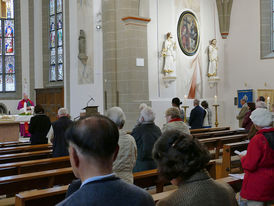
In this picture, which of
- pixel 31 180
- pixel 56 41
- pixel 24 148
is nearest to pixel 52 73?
pixel 56 41

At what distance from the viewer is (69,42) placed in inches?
582

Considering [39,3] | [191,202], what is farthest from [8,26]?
[191,202]

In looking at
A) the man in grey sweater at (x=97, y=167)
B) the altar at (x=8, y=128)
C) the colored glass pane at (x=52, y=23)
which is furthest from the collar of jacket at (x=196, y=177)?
the colored glass pane at (x=52, y=23)

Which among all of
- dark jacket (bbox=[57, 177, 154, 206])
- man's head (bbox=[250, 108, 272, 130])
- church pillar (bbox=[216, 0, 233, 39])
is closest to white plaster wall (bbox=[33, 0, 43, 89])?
church pillar (bbox=[216, 0, 233, 39])

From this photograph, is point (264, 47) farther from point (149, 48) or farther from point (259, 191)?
point (259, 191)

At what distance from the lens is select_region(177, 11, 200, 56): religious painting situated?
45.7 feet

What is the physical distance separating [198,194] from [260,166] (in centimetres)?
203

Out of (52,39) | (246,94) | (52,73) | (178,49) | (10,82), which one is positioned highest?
(52,39)

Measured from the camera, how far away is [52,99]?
1634 cm

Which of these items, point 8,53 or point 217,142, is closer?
point 217,142

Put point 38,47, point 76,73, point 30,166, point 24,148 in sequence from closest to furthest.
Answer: point 30,166
point 24,148
point 76,73
point 38,47

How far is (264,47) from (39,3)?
10511 mm

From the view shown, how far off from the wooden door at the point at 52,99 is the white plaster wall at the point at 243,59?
280 inches

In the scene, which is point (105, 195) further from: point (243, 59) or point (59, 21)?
point (59, 21)
